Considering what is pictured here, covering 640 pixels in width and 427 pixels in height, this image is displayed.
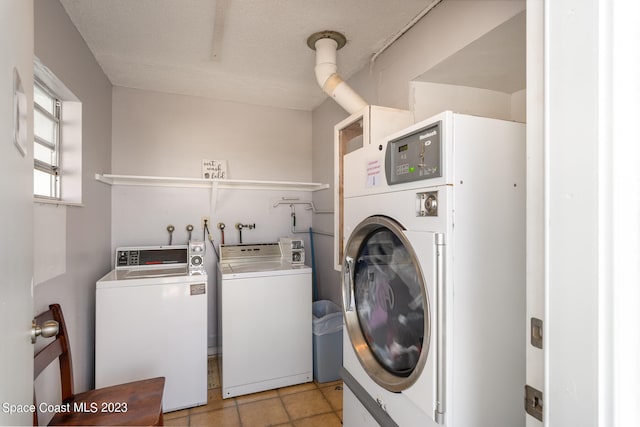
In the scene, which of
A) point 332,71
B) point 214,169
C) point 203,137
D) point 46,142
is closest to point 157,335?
point 46,142

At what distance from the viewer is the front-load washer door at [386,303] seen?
41.5 inches

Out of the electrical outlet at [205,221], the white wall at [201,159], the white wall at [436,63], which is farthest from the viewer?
the electrical outlet at [205,221]

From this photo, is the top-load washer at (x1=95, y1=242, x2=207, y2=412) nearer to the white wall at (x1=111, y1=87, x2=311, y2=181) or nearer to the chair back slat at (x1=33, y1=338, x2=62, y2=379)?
the chair back slat at (x1=33, y1=338, x2=62, y2=379)

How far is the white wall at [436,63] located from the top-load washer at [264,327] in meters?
1.47

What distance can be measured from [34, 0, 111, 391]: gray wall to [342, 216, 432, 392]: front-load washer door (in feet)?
4.90

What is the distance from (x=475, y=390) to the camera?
937 millimetres

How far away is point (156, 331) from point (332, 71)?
212 cm

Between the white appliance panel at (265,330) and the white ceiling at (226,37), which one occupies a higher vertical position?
the white ceiling at (226,37)

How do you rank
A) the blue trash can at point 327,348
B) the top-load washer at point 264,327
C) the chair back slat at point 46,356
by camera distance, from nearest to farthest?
the chair back slat at point 46,356
the top-load washer at point 264,327
the blue trash can at point 327,348

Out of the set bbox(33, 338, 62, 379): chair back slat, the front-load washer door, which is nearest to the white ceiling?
the front-load washer door

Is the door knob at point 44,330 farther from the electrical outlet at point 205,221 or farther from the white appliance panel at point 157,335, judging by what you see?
the electrical outlet at point 205,221

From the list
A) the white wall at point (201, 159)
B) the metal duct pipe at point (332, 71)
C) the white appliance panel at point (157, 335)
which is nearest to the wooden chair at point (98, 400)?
the white appliance panel at point (157, 335)

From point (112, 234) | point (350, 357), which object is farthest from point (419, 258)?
point (112, 234)

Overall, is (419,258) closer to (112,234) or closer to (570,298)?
(570,298)
